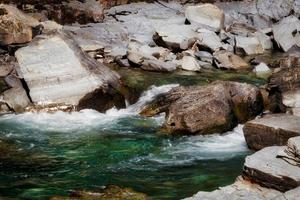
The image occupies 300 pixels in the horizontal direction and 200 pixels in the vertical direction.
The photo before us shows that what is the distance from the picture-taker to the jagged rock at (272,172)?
7.50m

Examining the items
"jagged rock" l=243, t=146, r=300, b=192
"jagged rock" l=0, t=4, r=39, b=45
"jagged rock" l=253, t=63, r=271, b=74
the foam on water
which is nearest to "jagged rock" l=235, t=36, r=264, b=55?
"jagged rock" l=253, t=63, r=271, b=74

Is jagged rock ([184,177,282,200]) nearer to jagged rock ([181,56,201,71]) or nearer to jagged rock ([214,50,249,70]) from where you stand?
jagged rock ([181,56,201,71])

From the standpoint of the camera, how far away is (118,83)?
1498 centimetres

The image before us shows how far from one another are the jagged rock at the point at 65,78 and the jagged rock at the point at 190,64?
440 centimetres

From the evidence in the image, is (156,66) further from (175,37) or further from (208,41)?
(208,41)

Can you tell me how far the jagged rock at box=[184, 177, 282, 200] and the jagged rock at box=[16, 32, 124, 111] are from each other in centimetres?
686

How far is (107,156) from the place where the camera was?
1060cm

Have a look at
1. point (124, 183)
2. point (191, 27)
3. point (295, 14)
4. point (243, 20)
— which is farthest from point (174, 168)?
point (295, 14)

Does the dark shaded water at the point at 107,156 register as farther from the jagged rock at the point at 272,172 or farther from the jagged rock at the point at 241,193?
the jagged rock at the point at 272,172

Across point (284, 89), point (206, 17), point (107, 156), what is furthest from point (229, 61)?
point (107, 156)

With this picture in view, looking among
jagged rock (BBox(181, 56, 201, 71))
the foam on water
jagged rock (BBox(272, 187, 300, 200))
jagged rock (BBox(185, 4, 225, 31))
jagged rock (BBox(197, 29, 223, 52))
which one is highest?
jagged rock (BBox(272, 187, 300, 200))

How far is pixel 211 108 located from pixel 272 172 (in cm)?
446

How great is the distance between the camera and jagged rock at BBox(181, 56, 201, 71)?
61.2 ft

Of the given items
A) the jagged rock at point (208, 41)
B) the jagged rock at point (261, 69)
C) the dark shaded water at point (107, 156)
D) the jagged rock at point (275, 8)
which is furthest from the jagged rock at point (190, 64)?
the jagged rock at point (275, 8)
